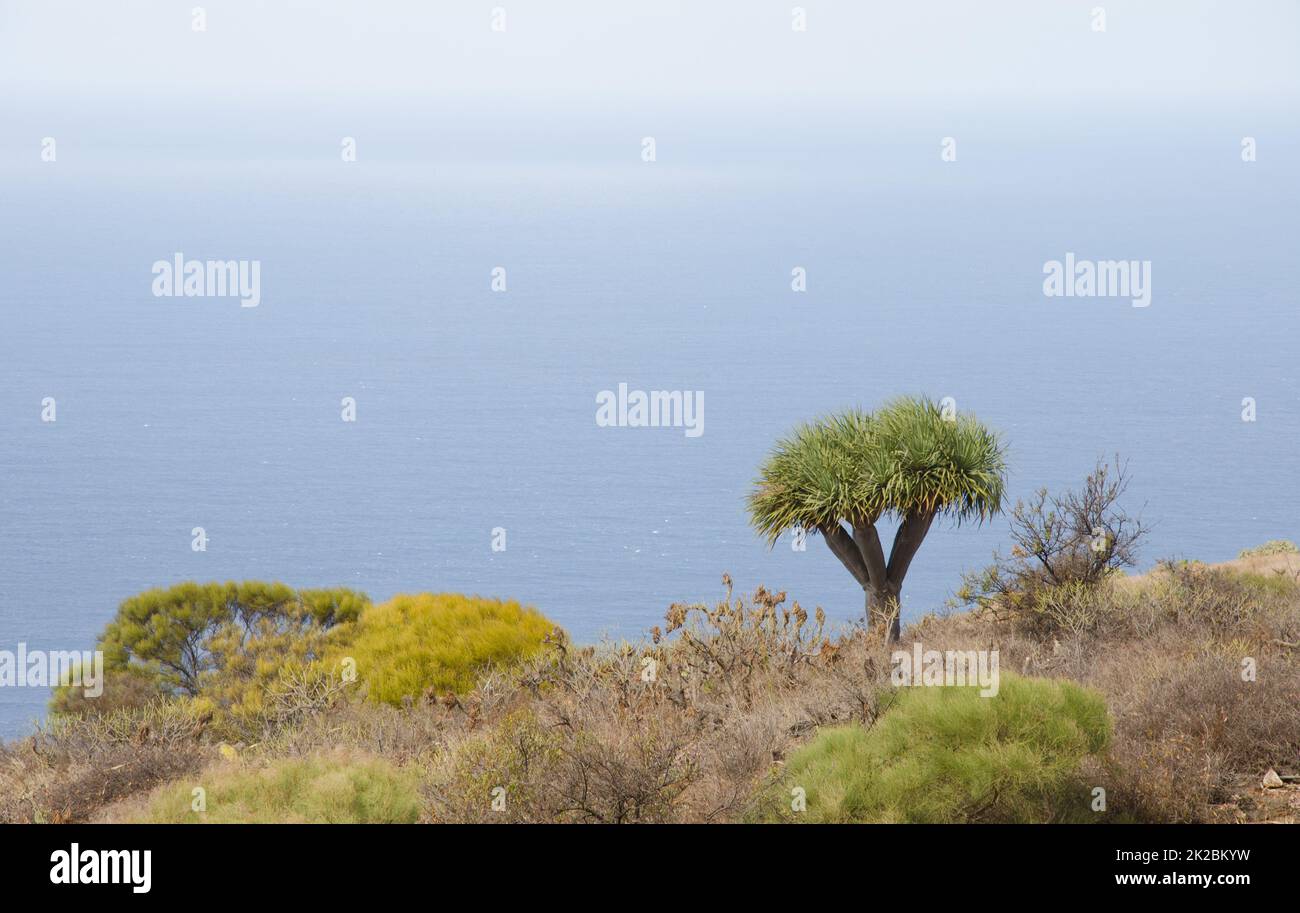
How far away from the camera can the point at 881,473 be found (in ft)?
48.3

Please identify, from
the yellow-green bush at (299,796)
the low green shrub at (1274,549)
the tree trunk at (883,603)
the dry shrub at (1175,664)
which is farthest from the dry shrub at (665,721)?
the low green shrub at (1274,549)

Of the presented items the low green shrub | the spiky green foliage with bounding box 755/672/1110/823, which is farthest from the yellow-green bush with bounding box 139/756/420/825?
the low green shrub

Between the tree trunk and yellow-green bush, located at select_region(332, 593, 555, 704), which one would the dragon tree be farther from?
yellow-green bush, located at select_region(332, 593, 555, 704)

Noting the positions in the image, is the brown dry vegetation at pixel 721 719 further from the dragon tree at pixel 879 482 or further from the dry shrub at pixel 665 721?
the dragon tree at pixel 879 482

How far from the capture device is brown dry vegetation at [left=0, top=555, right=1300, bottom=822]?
888cm

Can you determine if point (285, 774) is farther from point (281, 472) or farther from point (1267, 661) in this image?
point (281, 472)

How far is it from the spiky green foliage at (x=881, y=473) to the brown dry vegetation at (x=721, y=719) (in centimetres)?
145

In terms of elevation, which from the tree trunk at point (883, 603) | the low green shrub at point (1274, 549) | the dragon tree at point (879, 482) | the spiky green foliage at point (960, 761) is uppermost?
the dragon tree at point (879, 482)

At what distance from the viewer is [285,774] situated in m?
9.43

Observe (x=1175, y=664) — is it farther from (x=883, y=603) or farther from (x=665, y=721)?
(x=883, y=603)

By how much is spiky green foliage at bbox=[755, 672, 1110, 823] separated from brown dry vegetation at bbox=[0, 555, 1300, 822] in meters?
0.30

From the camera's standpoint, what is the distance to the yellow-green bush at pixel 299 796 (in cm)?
895

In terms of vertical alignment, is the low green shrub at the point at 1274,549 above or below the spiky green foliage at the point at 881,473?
below

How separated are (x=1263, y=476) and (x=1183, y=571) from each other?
13179 centimetres
